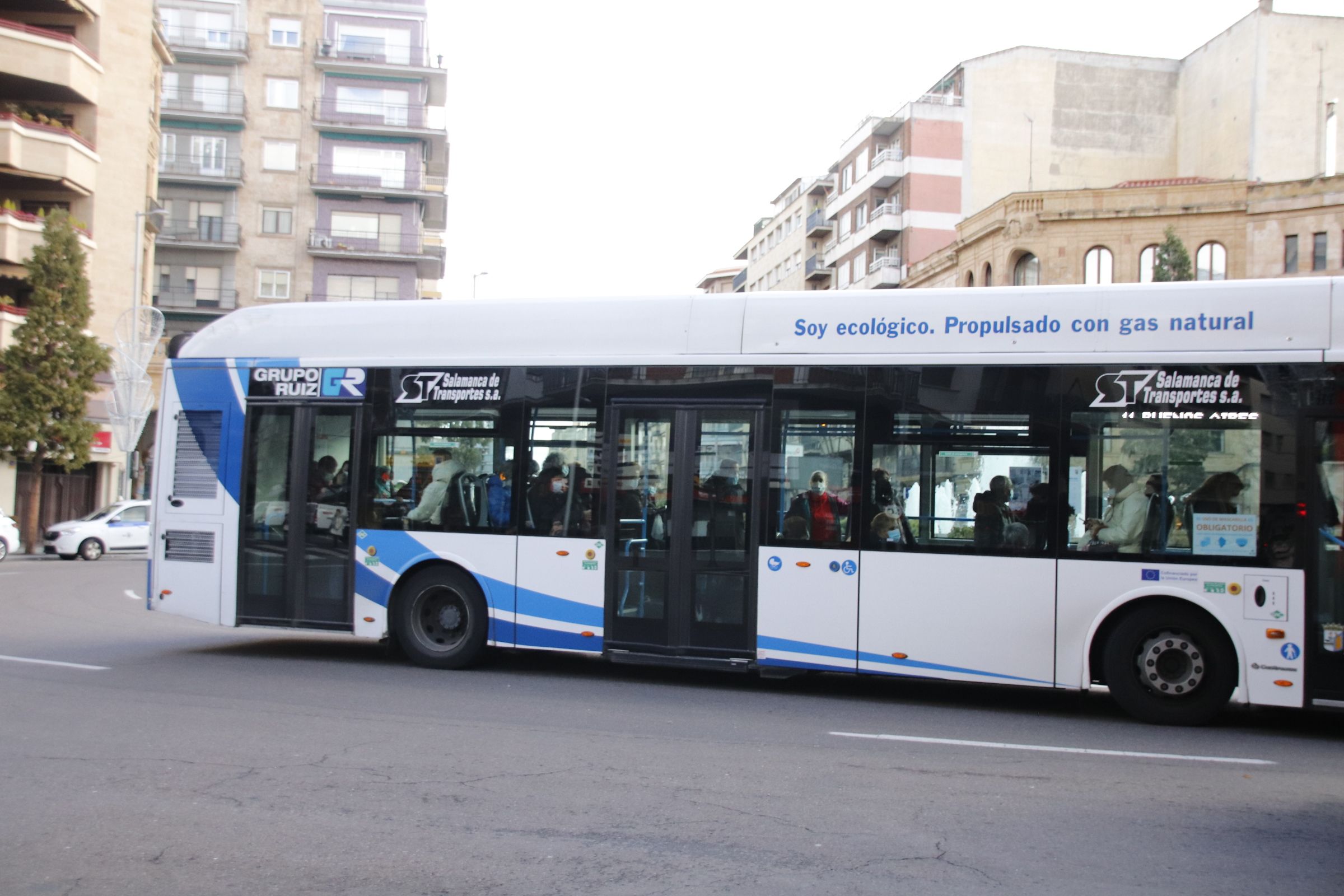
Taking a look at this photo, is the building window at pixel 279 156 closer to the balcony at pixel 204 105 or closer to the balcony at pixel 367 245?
the balcony at pixel 204 105

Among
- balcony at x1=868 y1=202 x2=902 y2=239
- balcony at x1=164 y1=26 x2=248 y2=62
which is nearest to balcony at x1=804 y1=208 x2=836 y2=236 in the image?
balcony at x1=868 y1=202 x2=902 y2=239

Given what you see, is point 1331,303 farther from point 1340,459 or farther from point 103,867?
point 103,867

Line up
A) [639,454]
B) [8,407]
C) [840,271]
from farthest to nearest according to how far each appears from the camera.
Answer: [840,271]
[8,407]
[639,454]

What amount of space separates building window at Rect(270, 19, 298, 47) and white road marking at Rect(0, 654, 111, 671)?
59083mm

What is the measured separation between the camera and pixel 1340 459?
865 centimetres

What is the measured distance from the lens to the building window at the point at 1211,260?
43.8m

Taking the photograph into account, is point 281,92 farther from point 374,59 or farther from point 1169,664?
point 1169,664

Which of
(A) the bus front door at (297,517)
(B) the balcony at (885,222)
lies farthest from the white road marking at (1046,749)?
(B) the balcony at (885,222)

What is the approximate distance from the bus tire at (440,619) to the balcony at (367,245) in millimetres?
53545

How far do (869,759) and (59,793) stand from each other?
4.62 metres

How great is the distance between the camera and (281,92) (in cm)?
6309

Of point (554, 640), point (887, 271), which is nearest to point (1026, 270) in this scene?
point (887, 271)

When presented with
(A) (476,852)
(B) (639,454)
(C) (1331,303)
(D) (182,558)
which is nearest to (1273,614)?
(C) (1331,303)

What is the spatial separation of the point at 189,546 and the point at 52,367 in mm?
24788
